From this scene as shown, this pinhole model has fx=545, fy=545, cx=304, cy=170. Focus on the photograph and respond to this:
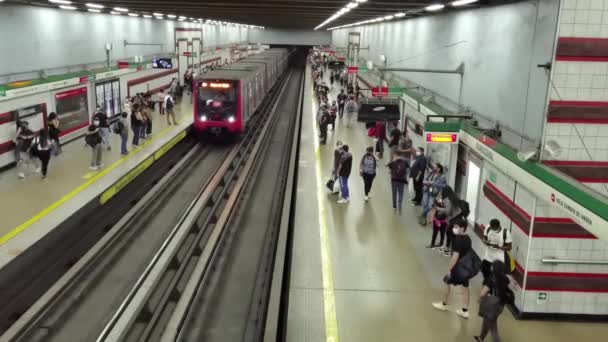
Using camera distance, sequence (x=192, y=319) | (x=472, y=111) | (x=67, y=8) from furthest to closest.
A: (x=67, y=8) < (x=472, y=111) < (x=192, y=319)

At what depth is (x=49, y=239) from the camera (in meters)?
9.91

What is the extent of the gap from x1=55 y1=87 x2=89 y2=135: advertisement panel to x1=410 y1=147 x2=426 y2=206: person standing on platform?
11.4 m

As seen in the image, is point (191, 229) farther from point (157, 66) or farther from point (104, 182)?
point (157, 66)

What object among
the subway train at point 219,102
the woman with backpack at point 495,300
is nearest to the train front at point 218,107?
the subway train at point 219,102

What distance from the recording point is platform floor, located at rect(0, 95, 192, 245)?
36.0ft

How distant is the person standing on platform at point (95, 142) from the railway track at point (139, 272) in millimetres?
1910

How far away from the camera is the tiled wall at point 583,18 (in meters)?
6.73

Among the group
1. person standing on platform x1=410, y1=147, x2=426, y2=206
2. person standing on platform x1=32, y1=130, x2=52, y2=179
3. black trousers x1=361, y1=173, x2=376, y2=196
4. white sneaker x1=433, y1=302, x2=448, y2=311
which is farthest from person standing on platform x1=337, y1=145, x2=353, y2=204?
person standing on platform x1=32, y1=130, x2=52, y2=179

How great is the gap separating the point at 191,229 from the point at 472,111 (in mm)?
6028

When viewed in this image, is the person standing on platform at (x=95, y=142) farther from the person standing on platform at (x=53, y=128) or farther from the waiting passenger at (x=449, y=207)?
the waiting passenger at (x=449, y=207)

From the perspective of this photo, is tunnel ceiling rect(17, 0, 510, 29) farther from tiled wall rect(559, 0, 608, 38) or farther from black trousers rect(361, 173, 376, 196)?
black trousers rect(361, 173, 376, 196)

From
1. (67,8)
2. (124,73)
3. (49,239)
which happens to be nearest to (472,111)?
(49,239)

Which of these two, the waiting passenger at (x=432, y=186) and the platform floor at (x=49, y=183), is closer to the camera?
the waiting passenger at (x=432, y=186)

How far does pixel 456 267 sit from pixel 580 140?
2.31 m
